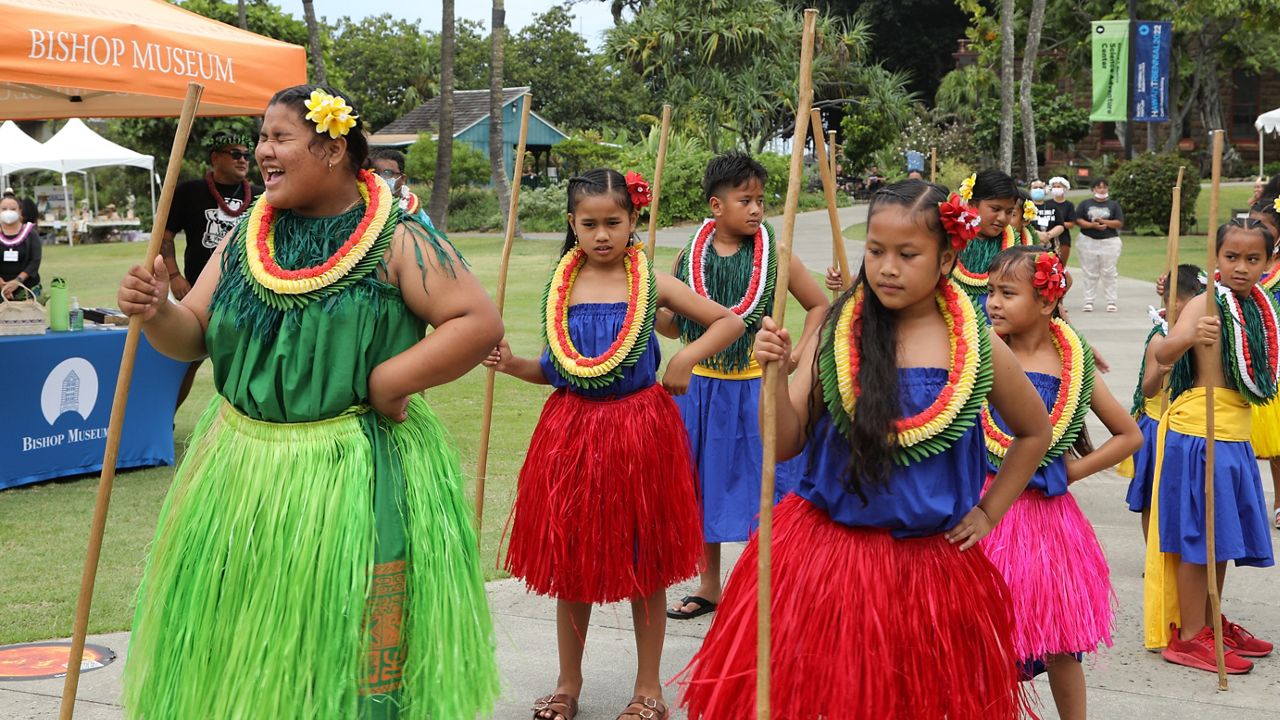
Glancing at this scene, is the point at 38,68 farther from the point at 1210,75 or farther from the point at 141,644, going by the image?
the point at 1210,75

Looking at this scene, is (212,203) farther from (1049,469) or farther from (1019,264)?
(1049,469)

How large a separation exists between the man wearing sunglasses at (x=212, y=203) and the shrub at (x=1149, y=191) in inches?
815

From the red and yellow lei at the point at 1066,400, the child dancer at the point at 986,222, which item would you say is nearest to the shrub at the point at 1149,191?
the child dancer at the point at 986,222

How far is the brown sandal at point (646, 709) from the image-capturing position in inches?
158

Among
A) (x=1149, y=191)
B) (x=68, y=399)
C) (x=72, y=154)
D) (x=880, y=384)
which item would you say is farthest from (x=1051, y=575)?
(x=72, y=154)

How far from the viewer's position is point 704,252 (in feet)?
17.4

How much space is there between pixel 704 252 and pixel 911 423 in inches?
99.8

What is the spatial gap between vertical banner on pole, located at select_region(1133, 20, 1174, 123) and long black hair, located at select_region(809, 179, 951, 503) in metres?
23.8

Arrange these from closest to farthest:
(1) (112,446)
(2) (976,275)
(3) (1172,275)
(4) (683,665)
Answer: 1. (1) (112,446)
2. (4) (683,665)
3. (3) (1172,275)
4. (2) (976,275)

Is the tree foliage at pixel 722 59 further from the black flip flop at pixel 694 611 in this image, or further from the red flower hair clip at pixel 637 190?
the red flower hair clip at pixel 637 190

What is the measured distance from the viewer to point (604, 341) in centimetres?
418

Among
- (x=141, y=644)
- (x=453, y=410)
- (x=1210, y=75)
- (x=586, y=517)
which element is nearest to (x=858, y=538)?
(x=586, y=517)

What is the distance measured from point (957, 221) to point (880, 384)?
395 millimetres

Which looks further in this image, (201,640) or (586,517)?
(586,517)
